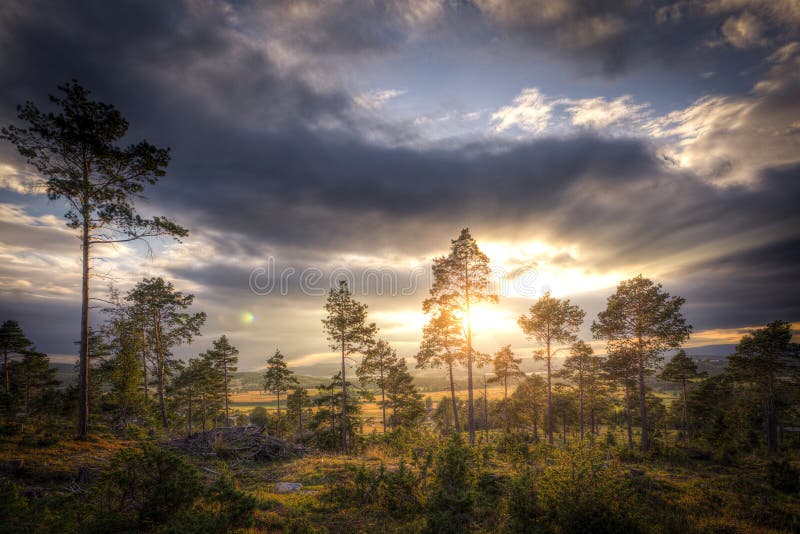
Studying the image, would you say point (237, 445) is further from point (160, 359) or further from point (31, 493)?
point (160, 359)

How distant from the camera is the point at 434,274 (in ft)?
69.9

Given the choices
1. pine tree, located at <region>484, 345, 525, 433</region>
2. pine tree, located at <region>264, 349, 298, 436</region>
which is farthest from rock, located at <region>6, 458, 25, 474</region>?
pine tree, located at <region>484, 345, 525, 433</region>

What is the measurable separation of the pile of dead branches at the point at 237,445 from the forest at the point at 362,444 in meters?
0.12

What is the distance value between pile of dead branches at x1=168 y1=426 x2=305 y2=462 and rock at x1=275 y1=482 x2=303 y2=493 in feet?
17.0

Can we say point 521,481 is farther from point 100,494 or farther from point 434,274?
point 434,274

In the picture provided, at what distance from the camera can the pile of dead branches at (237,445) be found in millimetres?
16656

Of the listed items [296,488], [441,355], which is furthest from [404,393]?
[296,488]

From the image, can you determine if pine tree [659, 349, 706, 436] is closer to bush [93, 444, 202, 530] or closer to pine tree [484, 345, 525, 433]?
pine tree [484, 345, 525, 433]

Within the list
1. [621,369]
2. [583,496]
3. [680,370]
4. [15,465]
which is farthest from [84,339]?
[680,370]

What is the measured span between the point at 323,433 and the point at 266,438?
10690mm

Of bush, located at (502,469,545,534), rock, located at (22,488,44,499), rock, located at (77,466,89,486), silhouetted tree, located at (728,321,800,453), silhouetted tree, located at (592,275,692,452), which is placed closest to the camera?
bush, located at (502,469,545,534)

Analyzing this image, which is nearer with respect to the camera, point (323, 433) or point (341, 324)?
point (341, 324)

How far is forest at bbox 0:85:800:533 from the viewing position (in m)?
6.77

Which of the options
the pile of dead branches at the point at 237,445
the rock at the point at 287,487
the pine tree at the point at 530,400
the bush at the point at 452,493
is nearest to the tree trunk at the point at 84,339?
the pile of dead branches at the point at 237,445
